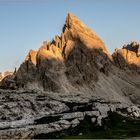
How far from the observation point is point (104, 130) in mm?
112000

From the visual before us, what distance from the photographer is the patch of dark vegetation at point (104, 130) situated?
341 feet

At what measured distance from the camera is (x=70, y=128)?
11206 centimetres

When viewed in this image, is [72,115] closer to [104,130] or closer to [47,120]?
[47,120]

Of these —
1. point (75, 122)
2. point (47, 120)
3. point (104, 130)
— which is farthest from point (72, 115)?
point (104, 130)

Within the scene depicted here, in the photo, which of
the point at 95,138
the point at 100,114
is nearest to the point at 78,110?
the point at 100,114

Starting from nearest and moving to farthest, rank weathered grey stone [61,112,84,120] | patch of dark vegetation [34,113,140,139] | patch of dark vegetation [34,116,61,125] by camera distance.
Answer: patch of dark vegetation [34,113,140,139] → patch of dark vegetation [34,116,61,125] → weathered grey stone [61,112,84,120]

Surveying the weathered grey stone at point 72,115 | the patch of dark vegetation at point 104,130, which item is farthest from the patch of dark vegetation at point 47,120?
the patch of dark vegetation at point 104,130

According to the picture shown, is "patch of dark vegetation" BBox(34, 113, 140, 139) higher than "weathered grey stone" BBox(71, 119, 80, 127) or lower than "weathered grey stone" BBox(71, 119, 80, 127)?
lower

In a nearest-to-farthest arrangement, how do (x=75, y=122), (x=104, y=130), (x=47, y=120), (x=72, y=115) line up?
(x=104, y=130)
(x=75, y=122)
(x=47, y=120)
(x=72, y=115)

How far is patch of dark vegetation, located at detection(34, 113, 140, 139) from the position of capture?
104 m

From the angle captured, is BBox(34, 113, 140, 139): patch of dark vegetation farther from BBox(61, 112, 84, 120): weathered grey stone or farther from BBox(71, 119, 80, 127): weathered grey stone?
BBox(61, 112, 84, 120): weathered grey stone

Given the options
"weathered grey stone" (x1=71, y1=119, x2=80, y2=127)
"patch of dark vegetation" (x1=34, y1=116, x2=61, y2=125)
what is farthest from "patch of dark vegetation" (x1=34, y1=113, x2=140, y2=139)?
"patch of dark vegetation" (x1=34, y1=116, x2=61, y2=125)

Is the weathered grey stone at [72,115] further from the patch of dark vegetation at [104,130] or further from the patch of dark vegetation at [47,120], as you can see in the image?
the patch of dark vegetation at [104,130]

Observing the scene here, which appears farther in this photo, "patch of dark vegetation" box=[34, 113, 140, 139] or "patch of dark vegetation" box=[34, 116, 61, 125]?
"patch of dark vegetation" box=[34, 116, 61, 125]
